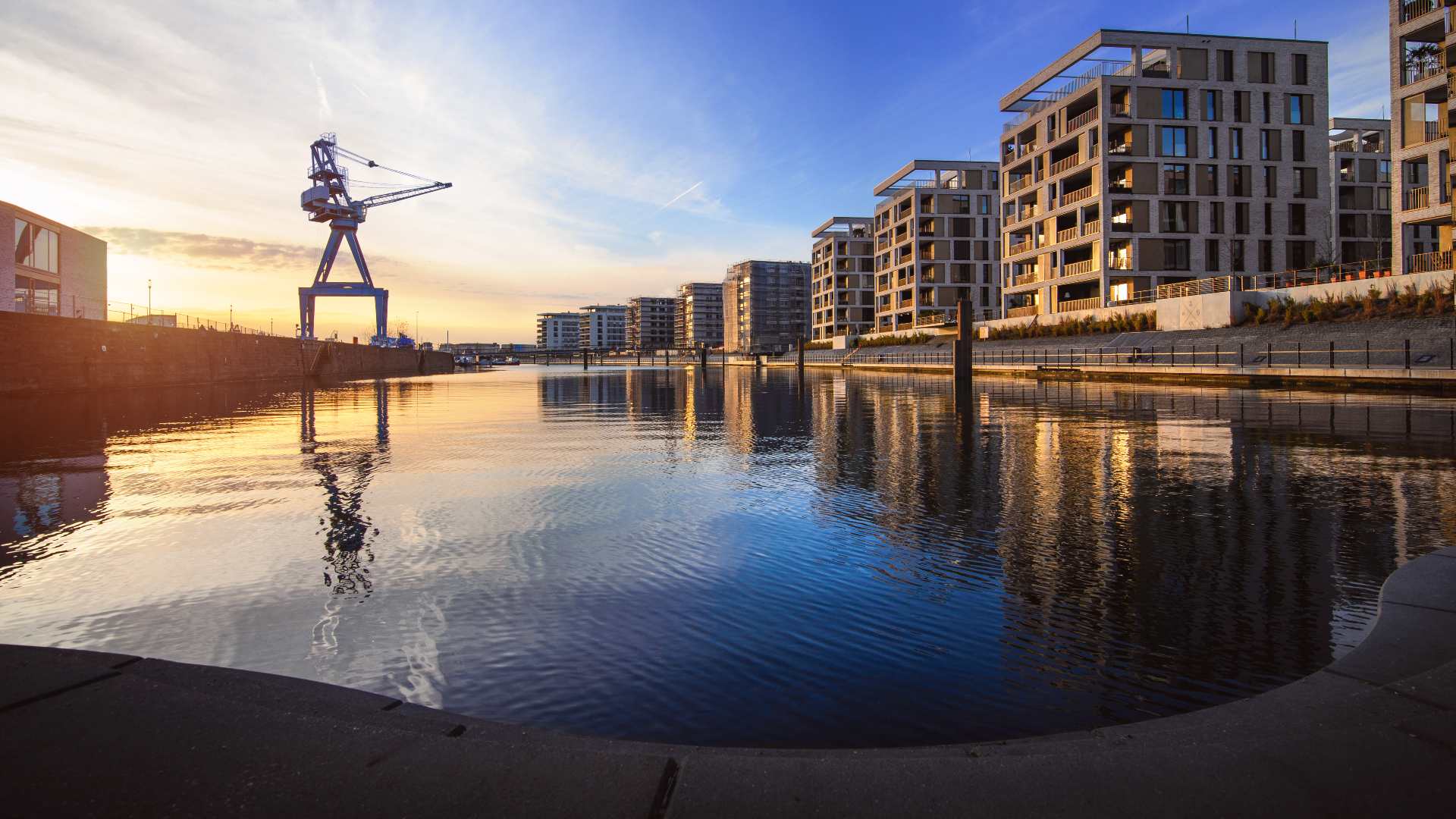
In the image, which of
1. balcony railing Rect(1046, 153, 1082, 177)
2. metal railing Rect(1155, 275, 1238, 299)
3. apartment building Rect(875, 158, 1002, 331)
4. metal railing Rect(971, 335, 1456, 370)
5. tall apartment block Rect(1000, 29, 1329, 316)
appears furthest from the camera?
apartment building Rect(875, 158, 1002, 331)

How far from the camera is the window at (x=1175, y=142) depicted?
56906 millimetres

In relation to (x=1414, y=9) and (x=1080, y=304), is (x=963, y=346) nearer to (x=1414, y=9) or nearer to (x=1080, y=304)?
(x=1080, y=304)

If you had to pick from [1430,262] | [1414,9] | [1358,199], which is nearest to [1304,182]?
[1414,9]

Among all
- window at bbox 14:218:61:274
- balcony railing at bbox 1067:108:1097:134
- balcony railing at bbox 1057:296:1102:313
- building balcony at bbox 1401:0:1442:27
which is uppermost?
balcony railing at bbox 1067:108:1097:134

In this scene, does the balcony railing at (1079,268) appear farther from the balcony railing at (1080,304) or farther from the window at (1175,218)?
the window at (1175,218)

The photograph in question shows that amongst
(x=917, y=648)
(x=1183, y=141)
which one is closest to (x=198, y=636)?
(x=917, y=648)

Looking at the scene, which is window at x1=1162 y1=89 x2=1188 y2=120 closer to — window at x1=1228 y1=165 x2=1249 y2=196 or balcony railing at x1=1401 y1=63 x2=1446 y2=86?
window at x1=1228 y1=165 x2=1249 y2=196

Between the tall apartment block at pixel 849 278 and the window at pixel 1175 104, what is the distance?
57848 millimetres

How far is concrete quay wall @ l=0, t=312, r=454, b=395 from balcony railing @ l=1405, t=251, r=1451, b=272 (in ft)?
179

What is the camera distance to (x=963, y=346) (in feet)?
138

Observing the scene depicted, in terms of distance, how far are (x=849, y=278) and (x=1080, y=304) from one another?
6124 centimetres

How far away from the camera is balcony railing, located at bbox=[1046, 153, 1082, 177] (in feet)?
198

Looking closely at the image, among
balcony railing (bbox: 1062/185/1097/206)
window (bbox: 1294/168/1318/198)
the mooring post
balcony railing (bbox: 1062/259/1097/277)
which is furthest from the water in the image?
window (bbox: 1294/168/1318/198)

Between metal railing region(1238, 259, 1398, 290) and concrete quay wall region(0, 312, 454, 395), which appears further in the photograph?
metal railing region(1238, 259, 1398, 290)
